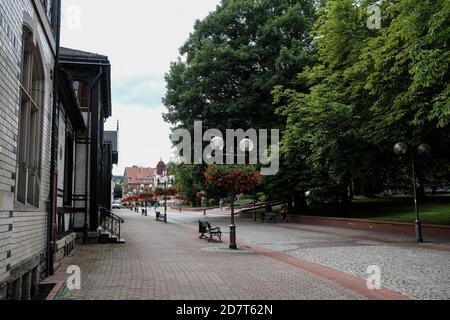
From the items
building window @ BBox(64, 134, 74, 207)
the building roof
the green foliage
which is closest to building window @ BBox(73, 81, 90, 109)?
building window @ BBox(64, 134, 74, 207)

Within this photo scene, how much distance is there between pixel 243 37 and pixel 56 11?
22.4m

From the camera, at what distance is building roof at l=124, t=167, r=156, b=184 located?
506 ft

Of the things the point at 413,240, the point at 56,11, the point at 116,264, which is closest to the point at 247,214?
the point at 413,240

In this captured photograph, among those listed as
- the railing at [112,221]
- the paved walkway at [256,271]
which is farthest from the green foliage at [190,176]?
the paved walkway at [256,271]

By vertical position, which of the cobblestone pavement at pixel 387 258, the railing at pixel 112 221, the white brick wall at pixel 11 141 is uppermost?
the white brick wall at pixel 11 141

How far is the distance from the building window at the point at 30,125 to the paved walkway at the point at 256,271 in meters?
1.90

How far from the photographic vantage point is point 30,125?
789cm

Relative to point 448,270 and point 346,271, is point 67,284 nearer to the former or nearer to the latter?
point 346,271

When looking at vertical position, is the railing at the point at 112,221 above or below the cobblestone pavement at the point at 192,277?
above

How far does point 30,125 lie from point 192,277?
434 centimetres

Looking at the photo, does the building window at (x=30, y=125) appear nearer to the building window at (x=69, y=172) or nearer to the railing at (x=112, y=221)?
the building window at (x=69, y=172)

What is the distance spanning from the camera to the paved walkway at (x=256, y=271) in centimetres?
738

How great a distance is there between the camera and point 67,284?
8078 mm

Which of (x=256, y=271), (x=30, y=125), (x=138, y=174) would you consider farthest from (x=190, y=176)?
(x=138, y=174)
